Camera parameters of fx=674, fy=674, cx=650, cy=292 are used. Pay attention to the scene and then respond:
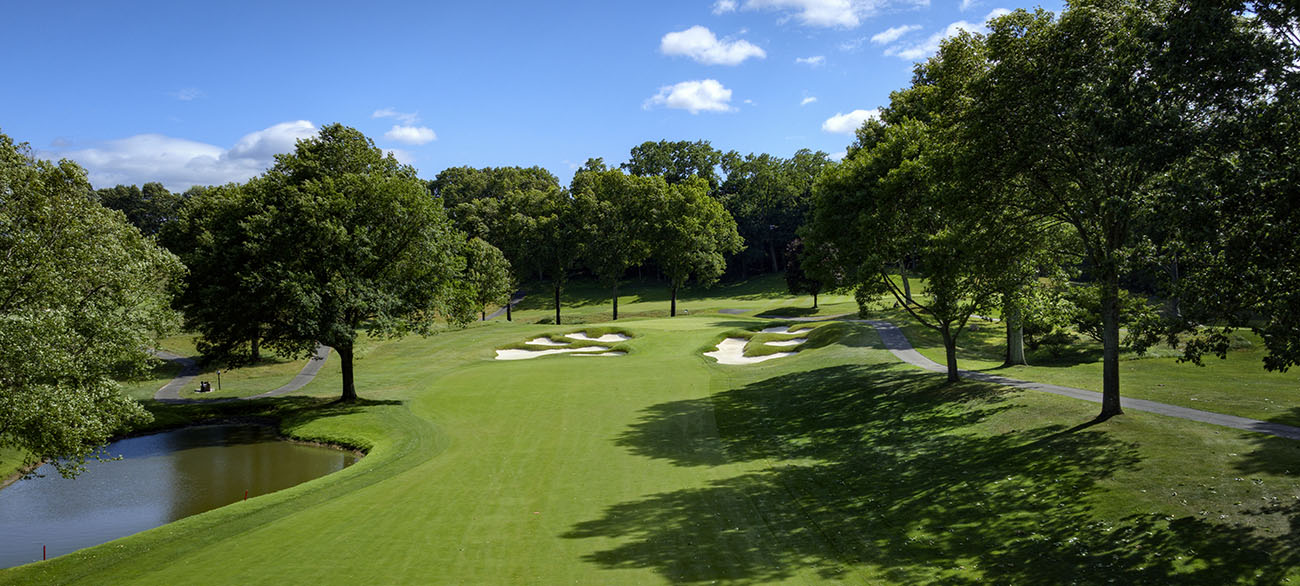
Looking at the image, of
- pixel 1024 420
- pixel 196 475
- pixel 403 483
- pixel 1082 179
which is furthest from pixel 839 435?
pixel 196 475

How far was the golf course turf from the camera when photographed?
40.5ft

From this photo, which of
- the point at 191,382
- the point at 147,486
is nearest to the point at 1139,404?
the point at 147,486

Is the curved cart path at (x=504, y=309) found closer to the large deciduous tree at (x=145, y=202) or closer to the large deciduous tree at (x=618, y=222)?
the large deciduous tree at (x=618, y=222)

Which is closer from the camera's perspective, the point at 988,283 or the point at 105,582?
the point at 105,582

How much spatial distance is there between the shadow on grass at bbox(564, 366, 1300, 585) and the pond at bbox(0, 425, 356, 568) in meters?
12.8

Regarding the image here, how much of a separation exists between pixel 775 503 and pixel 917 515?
3311 mm

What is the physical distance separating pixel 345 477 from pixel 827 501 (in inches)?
569

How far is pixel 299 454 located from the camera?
2658 cm

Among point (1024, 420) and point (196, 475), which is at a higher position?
point (1024, 420)

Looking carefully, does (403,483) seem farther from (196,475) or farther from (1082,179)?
(1082,179)

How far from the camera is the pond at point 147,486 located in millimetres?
18500

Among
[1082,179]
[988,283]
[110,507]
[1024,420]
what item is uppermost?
[1082,179]

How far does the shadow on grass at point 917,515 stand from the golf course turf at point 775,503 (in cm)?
6

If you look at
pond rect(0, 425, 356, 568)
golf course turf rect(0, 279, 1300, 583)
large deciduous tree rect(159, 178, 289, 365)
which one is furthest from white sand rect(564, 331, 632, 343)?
pond rect(0, 425, 356, 568)
